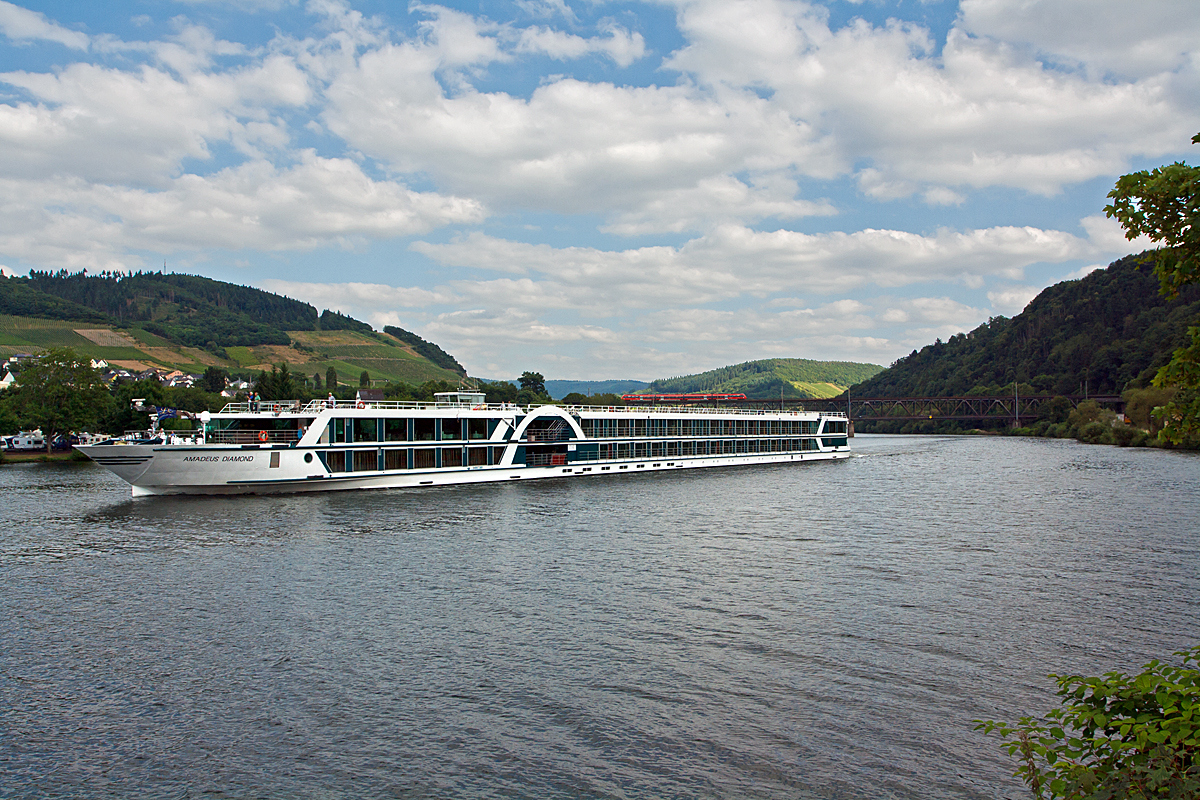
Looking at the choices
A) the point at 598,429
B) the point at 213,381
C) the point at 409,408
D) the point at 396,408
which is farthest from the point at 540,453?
the point at 213,381

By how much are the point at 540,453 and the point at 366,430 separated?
17149 mm

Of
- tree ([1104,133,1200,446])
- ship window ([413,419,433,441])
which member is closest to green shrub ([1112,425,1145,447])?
ship window ([413,419,433,441])

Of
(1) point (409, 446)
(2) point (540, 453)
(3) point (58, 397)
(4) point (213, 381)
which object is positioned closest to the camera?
(1) point (409, 446)

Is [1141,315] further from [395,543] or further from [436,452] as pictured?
[395,543]

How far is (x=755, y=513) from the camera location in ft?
150

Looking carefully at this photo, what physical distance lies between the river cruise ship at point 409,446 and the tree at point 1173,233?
50.3 m

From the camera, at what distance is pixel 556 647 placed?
2059cm

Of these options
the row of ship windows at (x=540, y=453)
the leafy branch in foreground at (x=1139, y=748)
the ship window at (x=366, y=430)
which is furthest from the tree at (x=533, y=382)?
the leafy branch in foreground at (x=1139, y=748)

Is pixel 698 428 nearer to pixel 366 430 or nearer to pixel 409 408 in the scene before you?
pixel 409 408

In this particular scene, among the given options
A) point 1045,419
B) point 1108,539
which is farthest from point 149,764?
point 1045,419

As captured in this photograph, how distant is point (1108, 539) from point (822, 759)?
29155mm

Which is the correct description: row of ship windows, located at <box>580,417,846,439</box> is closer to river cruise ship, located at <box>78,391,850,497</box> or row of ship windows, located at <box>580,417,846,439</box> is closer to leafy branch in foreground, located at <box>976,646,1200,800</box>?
river cruise ship, located at <box>78,391,850,497</box>

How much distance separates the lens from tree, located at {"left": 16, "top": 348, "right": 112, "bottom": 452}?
312 ft

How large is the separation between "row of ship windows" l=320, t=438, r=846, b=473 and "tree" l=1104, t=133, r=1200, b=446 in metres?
51.3
